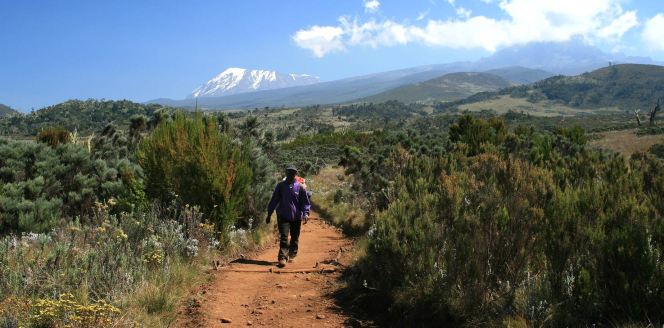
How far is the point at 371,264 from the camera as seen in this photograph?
21.7ft

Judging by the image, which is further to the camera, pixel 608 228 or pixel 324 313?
pixel 324 313

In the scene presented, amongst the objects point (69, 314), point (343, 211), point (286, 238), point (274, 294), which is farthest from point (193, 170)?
point (343, 211)

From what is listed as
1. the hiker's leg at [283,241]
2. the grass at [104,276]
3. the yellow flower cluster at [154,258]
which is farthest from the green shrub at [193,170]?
the yellow flower cluster at [154,258]

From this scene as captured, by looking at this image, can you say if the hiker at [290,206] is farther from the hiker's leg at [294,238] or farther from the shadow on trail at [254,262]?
the shadow on trail at [254,262]

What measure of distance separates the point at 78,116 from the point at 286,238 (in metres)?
118

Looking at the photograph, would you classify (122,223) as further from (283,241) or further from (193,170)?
(283,241)

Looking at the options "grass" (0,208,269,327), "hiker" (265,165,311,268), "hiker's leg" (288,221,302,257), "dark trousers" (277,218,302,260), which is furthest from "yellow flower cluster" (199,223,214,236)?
"hiker's leg" (288,221,302,257)

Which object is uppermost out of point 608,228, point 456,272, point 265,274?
point 608,228

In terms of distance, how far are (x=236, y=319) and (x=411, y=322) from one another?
2014mm

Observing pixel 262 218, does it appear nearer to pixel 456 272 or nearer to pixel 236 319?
pixel 236 319

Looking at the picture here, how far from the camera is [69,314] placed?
4.32 m

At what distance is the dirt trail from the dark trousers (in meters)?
0.22

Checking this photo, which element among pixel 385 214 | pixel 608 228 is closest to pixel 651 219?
pixel 608 228

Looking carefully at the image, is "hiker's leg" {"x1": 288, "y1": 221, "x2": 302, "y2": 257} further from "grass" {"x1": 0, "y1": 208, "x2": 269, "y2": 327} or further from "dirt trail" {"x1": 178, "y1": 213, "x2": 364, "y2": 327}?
"grass" {"x1": 0, "y1": 208, "x2": 269, "y2": 327}
